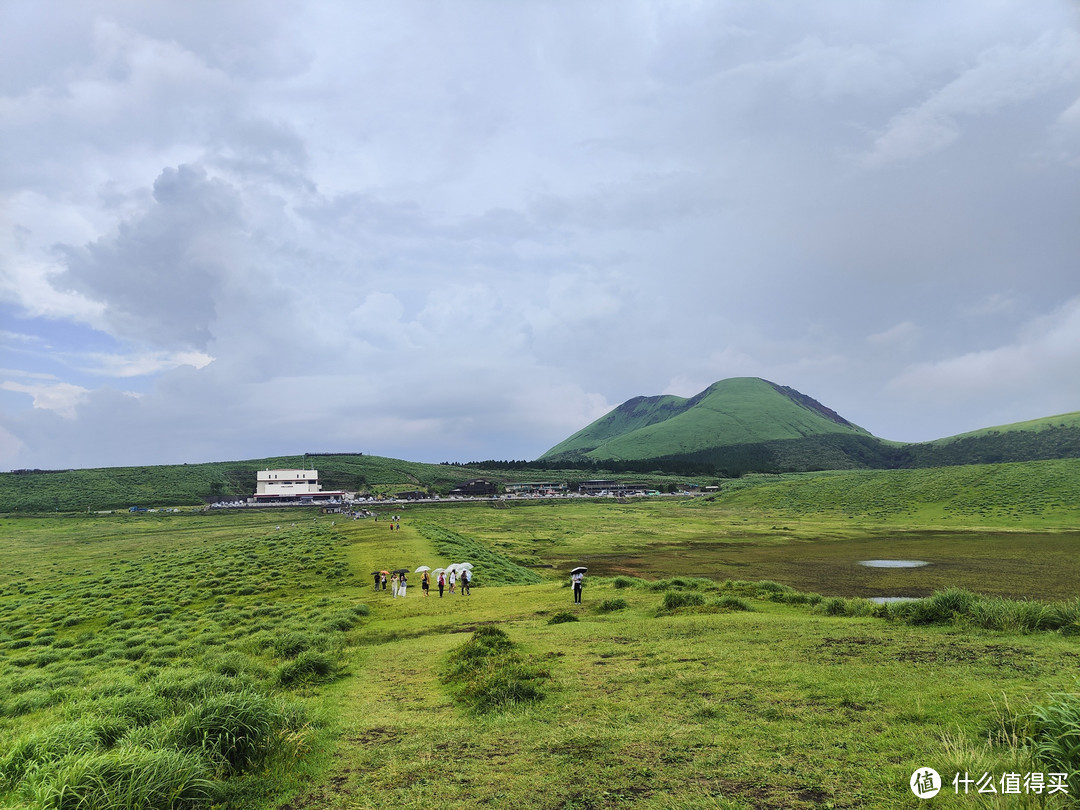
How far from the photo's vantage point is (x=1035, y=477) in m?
92.3

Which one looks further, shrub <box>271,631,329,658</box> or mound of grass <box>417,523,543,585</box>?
mound of grass <box>417,523,543,585</box>

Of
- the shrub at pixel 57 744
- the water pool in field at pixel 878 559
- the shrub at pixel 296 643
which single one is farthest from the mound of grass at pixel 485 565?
the shrub at pixel 57 744

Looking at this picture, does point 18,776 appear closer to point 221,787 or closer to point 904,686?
point 221,787

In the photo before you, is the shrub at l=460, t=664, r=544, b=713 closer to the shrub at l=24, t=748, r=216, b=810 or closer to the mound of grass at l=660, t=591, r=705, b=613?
the shrub at l=24, t=748, r=216, b=810

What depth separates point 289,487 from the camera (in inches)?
5659

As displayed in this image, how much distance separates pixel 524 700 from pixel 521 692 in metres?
0.28

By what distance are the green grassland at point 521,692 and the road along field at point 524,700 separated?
2.2 inches

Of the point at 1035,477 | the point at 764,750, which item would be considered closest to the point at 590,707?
the point at 764,750

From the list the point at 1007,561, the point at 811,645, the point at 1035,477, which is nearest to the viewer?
the point at 811,645

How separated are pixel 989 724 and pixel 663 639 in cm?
Result: 930

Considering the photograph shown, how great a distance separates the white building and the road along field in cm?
11571

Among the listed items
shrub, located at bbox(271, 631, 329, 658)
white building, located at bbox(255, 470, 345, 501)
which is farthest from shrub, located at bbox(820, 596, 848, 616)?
white building, located at bbox(255, 470, 345, 501)

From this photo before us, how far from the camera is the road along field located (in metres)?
7.00

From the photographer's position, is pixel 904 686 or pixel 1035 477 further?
pixel 1035 477
